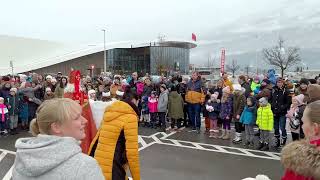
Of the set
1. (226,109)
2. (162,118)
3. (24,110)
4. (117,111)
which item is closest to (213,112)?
(226,109)

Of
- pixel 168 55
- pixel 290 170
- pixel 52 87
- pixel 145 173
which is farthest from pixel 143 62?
pixel 290 170

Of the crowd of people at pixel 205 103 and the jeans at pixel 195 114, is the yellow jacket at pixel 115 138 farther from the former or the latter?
the jeans at pixel 195 114

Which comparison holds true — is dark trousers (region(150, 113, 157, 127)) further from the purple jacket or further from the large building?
the large building

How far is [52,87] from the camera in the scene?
13.8 meters

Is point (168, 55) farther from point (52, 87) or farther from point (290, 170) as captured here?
point (290, 170)

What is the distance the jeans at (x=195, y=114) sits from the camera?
40.1 feet

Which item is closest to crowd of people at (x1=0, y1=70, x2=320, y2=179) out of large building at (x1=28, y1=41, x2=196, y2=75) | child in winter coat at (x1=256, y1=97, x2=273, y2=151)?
child in winter coat at (x1=256, y1=97, x2=273, y2=151)

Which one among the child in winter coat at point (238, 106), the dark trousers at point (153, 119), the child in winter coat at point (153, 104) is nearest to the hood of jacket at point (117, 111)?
the child in winter coat at point (238, 106)

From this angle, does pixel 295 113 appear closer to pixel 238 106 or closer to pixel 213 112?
pixel 238 106

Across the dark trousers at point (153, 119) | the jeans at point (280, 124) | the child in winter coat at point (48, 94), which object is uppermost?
the child in winter coat at point (48, 94)

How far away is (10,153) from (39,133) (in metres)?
7.90

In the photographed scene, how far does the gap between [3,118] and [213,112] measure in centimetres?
640

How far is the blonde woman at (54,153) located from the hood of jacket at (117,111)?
1.62 m

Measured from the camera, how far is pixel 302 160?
223 cm
